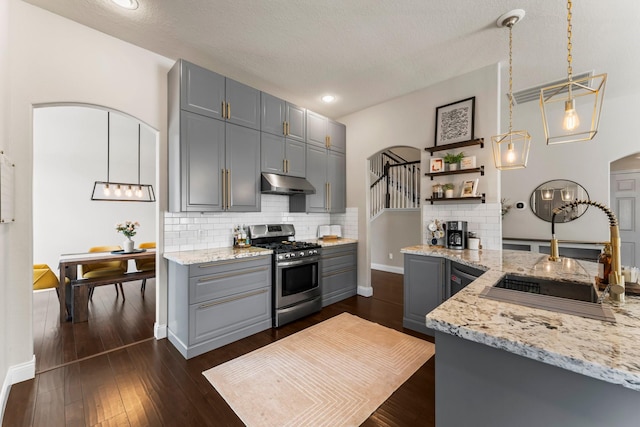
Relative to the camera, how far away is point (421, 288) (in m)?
3.04

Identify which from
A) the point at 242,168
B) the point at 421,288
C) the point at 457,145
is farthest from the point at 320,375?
the point at 457,145

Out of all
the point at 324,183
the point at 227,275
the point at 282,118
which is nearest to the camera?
the point at 227,275

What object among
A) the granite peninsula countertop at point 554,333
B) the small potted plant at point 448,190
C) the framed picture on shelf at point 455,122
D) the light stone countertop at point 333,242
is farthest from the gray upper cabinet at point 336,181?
the granite peninsula countertop at point 554,333

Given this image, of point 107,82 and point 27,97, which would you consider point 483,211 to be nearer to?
point 107,82

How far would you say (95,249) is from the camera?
4426mm

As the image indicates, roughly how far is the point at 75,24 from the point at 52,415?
329 centimetres

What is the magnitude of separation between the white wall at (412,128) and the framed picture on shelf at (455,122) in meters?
0.07

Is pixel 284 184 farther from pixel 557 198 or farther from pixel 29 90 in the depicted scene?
pixel 557 198

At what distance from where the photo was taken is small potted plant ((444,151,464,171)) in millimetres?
3264

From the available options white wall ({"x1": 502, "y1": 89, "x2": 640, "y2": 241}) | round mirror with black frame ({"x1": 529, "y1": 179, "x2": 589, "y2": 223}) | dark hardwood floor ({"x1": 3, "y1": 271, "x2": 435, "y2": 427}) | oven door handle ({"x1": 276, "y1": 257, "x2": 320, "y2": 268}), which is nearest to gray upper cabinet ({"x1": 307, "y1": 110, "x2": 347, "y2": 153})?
oven door handle ({"x1": 276, "y1": 257, "x2": 320, "y2": 268})

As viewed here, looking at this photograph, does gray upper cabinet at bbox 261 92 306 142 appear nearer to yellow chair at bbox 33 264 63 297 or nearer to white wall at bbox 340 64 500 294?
white wall at bbox 340 64 500 294

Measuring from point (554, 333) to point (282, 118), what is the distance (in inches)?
141

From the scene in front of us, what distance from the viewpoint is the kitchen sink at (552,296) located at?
1122mm

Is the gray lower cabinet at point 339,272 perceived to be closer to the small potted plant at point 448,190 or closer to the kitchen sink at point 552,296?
the small potted plant at point 448,190
